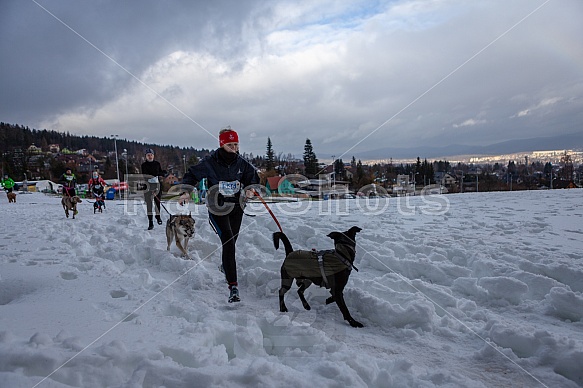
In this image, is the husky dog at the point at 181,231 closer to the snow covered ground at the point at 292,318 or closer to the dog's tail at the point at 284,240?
the snow covered ground at the point at 292,318

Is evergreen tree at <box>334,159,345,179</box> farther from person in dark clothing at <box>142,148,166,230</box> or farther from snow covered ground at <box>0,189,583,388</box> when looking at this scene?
snow covered ground at <box>0,189,583,388</box>

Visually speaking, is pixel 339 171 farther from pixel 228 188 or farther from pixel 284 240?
pixel 284 240

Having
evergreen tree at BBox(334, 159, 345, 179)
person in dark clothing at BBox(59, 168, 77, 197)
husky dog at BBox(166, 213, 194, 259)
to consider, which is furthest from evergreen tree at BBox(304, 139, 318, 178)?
husky dog at BBox(166, 213, 194, 259)

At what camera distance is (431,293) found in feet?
13.9

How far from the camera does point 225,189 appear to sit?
438 cm

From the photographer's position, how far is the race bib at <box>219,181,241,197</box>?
14.3ft

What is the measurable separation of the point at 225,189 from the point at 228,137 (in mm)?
737

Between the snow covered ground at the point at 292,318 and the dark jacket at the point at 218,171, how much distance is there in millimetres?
1537

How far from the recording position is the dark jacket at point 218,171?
168 inches

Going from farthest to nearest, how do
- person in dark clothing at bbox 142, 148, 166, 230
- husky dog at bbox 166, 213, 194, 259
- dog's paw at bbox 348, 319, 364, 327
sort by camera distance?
person in dark clothing at bbox 142, 148, 166, 230 → husky dog at bbox 166, 213, 194, 259 → dog's paw at bbox 348, 319, 364, 327

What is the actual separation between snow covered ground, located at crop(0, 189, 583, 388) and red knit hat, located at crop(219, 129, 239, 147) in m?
2.11

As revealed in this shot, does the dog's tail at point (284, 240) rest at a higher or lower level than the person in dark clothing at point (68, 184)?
lower

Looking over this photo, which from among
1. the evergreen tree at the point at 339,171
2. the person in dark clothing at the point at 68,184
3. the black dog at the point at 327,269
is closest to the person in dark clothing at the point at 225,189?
the black dog at the point at 327,269

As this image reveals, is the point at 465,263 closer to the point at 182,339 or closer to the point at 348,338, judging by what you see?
the point at 348,338
